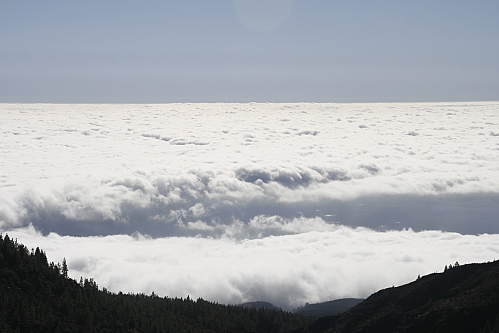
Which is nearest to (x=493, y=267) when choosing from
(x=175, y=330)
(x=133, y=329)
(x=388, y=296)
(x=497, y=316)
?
(x=388, y=296)

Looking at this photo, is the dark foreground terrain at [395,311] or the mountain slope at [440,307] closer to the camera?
the mountain slope at [440,307]

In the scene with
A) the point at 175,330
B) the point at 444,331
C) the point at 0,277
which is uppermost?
the point at 0,277

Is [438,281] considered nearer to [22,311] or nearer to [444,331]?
[444,331]

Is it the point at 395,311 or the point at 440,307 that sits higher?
the point at 395,311

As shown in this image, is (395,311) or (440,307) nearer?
(440,307)

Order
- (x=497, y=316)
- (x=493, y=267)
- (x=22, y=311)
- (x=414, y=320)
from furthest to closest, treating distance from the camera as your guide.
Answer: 1. (x=493, y=267)
2. (x=22, y=311)
3. (x=414, y=320)
4. (x=497, y=316)

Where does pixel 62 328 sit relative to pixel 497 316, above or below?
above

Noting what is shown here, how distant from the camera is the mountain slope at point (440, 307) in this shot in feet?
488

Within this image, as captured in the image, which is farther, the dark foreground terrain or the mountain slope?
the dark foreground terrain

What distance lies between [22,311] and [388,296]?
128817 mm

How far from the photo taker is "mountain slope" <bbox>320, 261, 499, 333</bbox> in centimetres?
14862

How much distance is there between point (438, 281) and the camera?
19288cm

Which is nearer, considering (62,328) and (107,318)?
(62,328)

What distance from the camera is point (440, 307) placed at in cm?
16188
